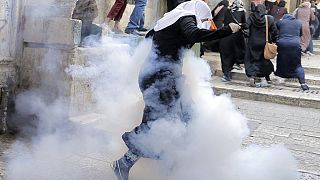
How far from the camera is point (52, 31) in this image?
16.1 feet

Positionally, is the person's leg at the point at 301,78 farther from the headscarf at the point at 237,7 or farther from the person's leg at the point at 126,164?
the person's leg at the point at 126,164

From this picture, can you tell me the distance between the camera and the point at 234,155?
354cm

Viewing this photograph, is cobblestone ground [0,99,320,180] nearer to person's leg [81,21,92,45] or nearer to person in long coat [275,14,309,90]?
person in long coat [275,14,309,90]

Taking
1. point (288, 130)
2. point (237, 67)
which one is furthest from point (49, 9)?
point (237, 67)

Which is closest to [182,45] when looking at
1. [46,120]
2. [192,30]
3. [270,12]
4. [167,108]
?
[192,30]

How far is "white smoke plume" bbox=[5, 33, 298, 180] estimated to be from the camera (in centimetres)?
346

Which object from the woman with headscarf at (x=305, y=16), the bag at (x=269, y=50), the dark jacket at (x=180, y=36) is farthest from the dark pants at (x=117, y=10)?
the woman with headscarf at (x=305, y=16)

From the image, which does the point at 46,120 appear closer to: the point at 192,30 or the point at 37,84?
→ the point at 37,84

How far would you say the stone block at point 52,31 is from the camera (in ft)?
15.7

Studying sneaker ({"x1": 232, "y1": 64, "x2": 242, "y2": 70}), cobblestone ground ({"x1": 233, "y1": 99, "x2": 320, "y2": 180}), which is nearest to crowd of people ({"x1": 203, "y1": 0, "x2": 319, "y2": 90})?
sneaker ({"x1": 232, "y1": 64, "x2": 242, "y2": 70})

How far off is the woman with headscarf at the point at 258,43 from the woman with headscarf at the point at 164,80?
16.7ft

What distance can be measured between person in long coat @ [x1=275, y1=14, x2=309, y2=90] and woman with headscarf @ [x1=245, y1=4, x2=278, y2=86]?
0.20 meters

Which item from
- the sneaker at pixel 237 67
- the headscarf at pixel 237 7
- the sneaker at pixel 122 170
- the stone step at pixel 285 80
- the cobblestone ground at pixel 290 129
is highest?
the headscarf at pixel 237 7

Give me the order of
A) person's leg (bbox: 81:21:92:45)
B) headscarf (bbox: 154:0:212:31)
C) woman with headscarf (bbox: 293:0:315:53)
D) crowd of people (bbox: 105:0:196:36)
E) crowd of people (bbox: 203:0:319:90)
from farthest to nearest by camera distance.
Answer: woman with headscarf (bbox: 293:0:315:53) → crowd of people (bbox: 203:0:319:90) → crowd of people (bbox: 105:0:196:36) → person's leg (bbox: 81:21:92:45) → headscarf (bbox: 154:0:212:31)
